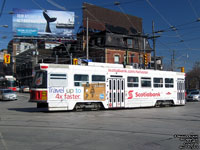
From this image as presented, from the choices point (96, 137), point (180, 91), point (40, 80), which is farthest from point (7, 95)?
point (96, 137)

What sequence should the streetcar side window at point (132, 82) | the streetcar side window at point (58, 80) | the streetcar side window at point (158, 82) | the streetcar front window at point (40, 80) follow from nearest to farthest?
the streetcar front window at point (40, 80) → the streetcar side window at point (58, 80) → the streetcar side window at point (132, 82) → the streetcar side window at point (158, 82)

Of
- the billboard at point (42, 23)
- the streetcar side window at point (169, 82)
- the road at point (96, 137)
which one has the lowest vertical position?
the road at point (96, 137)

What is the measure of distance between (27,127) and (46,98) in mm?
5098

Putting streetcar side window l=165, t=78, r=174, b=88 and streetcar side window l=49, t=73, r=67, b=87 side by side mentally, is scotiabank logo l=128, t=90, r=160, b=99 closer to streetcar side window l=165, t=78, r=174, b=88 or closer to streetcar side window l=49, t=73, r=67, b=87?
streetcar side window l=165, t=78, r=174, b=88

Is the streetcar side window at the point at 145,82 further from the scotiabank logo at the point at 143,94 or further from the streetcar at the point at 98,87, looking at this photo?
the scotiabank logo at the point at 143,94

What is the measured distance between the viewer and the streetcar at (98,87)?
15094 millimetres

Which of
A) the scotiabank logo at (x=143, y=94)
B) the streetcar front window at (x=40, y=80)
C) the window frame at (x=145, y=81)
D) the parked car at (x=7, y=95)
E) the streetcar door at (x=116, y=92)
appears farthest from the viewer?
the parked car at (x=7, y=95)

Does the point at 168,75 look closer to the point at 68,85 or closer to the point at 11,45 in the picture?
the point at 68,85

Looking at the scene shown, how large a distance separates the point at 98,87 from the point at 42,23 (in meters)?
38.5

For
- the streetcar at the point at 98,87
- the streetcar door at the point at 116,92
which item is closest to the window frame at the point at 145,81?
the streetcar at the point at 98,87

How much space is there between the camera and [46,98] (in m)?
14.8

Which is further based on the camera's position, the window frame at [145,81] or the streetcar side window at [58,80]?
the window frame at [145,81]

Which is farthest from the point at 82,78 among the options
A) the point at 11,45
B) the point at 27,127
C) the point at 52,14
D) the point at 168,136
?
the point at 11,45

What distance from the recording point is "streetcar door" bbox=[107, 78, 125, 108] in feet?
55.7
